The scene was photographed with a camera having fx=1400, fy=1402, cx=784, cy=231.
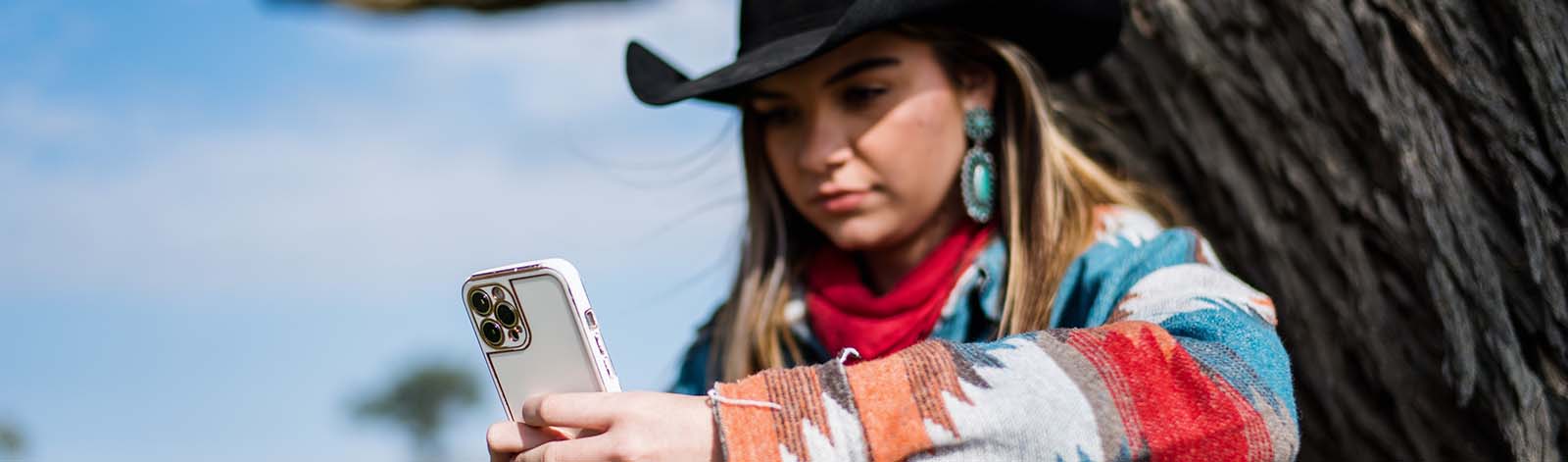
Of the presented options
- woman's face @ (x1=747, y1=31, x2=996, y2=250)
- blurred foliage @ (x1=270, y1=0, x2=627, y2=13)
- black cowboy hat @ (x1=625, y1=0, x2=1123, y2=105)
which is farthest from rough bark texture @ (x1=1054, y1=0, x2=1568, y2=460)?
blurred foliage @ (x1=270, y1=0, x2=627, y2=13)

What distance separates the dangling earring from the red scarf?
0.05 metres

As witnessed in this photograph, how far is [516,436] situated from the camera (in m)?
1.64

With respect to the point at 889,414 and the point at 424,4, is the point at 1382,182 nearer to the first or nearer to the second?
the point at 889,414

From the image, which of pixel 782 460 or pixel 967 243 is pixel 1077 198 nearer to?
pixel 967 243

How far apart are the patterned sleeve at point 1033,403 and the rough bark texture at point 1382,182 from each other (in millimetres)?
688

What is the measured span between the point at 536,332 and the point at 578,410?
0.16m

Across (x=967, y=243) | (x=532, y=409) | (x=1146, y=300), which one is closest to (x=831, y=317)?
(x=967, y=243)

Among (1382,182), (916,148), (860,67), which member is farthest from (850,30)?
(1382,182)

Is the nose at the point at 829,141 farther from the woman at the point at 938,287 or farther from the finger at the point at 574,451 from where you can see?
the finger at the point at 574,451

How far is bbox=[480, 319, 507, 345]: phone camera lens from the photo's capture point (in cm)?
170

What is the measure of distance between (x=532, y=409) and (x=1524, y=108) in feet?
4.99

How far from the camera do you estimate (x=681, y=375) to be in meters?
2.80

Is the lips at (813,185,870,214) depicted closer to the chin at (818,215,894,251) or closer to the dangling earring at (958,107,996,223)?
the chin at (818,215,894,251)

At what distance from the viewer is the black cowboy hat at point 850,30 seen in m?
2.10
